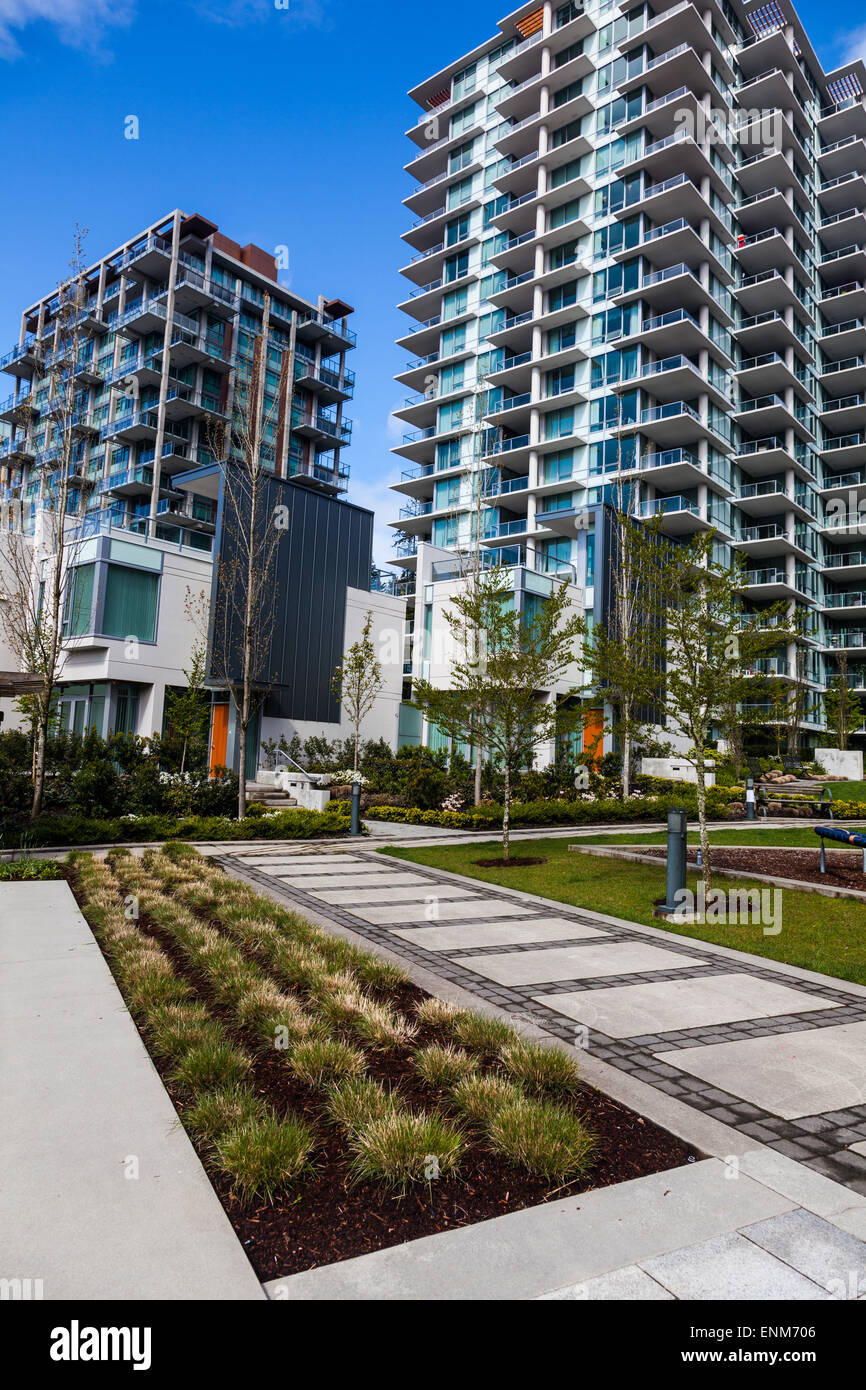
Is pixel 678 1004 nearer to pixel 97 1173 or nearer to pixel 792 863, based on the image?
pixel 97 1173

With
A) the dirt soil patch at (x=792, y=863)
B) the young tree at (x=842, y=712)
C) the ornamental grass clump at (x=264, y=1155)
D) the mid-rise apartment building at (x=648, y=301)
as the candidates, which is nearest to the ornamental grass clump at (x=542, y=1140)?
the ornamental grass clump at (x=264, y=1155)

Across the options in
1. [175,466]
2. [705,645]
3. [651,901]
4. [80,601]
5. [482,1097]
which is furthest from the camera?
[175,466]

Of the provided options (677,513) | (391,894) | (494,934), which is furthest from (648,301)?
(494,934)

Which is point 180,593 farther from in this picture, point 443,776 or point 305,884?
point 305,884

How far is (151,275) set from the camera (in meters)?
55.3

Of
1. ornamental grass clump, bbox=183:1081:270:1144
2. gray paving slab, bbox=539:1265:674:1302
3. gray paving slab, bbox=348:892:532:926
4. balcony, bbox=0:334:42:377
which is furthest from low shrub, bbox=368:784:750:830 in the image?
balcony, bbox=0:334:42:377

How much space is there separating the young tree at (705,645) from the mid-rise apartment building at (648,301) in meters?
22.5

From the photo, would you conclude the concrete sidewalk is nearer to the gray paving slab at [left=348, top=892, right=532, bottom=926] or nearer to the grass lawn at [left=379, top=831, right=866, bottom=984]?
the gray paving slab at [left=348, top=892, right=532, bottom=926]

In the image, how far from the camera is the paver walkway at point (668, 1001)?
403cm

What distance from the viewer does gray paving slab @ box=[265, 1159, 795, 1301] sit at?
8.29 ft

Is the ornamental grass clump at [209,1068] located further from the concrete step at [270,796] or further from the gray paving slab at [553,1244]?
the concrete step at [270,796]

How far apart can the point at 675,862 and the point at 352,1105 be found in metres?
6.26

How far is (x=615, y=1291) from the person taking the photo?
2514 millimetres
